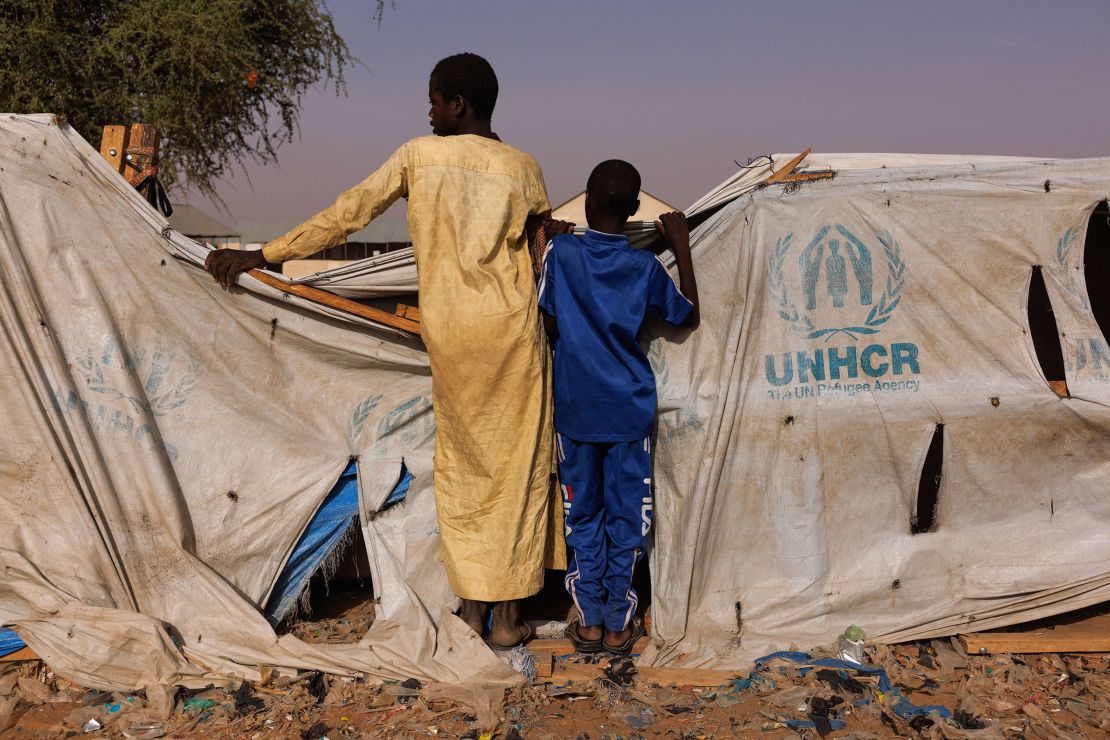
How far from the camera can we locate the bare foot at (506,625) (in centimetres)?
321

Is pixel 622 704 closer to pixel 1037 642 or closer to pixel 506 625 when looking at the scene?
pixel 506 625

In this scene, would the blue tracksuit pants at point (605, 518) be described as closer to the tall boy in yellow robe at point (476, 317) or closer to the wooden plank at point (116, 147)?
the tall boy in yellow robe at point (476, 317)

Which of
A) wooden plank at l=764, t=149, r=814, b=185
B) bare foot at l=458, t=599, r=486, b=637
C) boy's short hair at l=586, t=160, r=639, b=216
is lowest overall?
bare foot at l=458, t=599, r=486, b=637

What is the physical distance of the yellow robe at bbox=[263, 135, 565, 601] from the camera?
3029mm

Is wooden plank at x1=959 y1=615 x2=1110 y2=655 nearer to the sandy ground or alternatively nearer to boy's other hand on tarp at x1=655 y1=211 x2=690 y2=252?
the sandy ground

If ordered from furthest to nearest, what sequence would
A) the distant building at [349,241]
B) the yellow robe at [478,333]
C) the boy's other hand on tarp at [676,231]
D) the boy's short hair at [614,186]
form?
the distant building at [349,241] → the boy's other hand on tarp at [676,231] → the boy's short hair at [614,186] → the yellow robe at [478,333]

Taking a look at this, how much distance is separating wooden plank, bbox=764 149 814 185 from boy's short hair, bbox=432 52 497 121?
1.12 metres

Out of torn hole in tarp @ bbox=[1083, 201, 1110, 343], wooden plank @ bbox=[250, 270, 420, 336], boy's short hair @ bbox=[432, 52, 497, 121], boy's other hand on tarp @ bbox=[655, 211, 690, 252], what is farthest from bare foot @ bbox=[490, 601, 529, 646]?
torn hole in tarp @ bbox=[1083, 201, 1110, 343]

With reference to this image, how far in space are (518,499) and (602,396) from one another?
0.47 meters

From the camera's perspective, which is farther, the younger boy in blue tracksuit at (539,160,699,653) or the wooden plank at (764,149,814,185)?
the wooden plank at (764,149,814,185)

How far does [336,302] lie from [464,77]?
95 cm

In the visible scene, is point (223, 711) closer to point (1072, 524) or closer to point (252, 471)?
point (252, 471)

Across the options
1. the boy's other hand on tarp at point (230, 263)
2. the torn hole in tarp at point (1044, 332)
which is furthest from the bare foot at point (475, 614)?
the torn hole in tarp at point (1044, 332)

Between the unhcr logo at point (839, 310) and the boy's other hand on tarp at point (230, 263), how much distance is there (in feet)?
6.28
